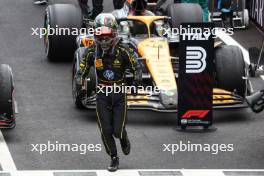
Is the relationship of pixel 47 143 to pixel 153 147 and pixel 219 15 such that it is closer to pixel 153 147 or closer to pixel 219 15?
pixel 153 147

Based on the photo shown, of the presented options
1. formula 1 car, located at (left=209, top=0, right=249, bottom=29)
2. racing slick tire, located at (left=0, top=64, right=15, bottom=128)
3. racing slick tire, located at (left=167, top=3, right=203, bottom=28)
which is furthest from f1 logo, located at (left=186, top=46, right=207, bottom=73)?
formula 1 car, located at (left=209, top=0, right=249, bottom=29)

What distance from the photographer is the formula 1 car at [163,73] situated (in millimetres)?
19547

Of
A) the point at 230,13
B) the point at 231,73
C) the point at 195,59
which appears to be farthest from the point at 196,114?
the point at 230,13

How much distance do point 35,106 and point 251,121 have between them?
3537 mm

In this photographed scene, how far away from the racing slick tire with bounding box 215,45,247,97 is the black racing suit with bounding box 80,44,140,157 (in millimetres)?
3540

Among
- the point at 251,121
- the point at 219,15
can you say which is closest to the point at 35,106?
the point at 251,121

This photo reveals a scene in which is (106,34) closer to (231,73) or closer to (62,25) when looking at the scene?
(231,73)

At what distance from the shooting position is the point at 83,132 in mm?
19109

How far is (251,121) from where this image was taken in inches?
781

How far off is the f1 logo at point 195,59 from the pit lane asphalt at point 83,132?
0.99 meters

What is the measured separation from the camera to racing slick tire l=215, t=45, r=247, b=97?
20.5 meters

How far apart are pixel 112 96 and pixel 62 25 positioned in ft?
21.3

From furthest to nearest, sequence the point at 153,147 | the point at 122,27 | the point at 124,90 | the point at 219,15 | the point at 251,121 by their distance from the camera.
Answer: the point at 219,15 < the point at 122,27 < the point at 251,121 < the point at 153,147 < the point at 124,90

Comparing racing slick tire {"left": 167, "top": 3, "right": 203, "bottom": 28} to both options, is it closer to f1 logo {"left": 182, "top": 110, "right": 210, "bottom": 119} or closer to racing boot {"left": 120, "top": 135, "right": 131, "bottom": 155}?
f1 logo {"left": 182, "top": 110, "right": 210, "bottom": 119}
